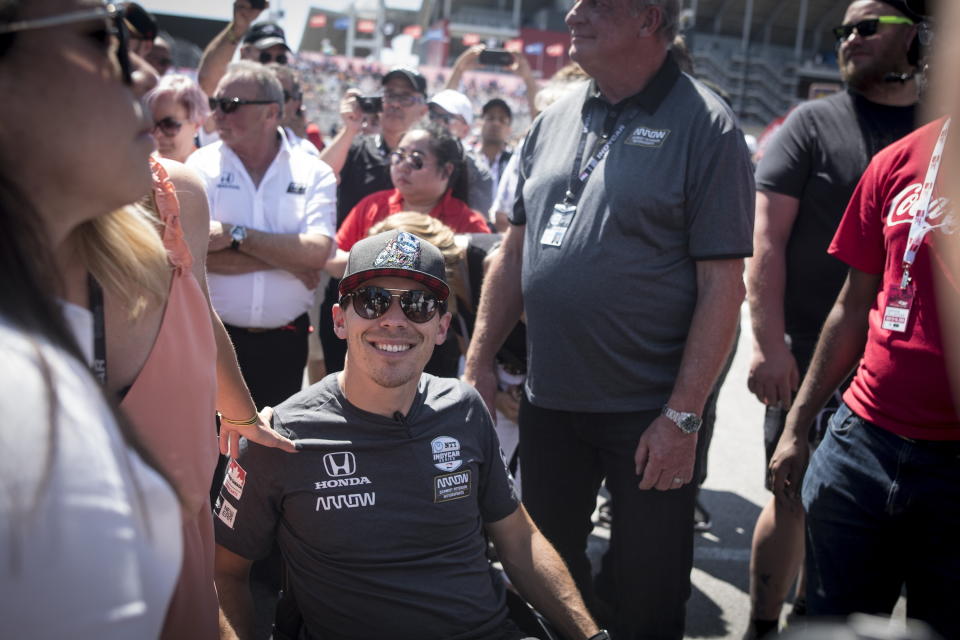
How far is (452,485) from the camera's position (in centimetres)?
210

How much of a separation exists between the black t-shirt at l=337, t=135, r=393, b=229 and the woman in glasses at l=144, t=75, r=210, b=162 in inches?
47.9

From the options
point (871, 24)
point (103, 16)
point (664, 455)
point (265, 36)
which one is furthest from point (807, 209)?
point (265, 36)

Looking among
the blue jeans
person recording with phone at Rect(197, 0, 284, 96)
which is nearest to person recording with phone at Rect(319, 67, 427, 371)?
person recording with phone at Rect(197, 0, 284, 96)

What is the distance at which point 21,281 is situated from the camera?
745 mm

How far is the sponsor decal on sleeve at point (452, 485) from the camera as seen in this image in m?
2.07

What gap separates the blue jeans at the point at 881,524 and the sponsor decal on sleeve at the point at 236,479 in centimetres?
151

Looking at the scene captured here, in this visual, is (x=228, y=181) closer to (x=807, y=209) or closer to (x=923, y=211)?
(x=807, y=209)

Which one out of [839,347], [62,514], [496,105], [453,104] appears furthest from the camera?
[496,105]

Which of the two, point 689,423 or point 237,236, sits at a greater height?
point 237,236

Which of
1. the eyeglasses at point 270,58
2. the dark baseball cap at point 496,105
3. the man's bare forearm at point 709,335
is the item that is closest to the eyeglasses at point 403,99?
the eyeglasses at point 270,58

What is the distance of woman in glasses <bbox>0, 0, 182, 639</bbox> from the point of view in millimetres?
645

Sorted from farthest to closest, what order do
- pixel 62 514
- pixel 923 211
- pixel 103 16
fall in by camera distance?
pixel 923 211, pixel 103 16, pixel 62 514

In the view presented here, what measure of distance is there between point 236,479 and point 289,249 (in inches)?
64.2

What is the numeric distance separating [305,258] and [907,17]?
2531 mm
